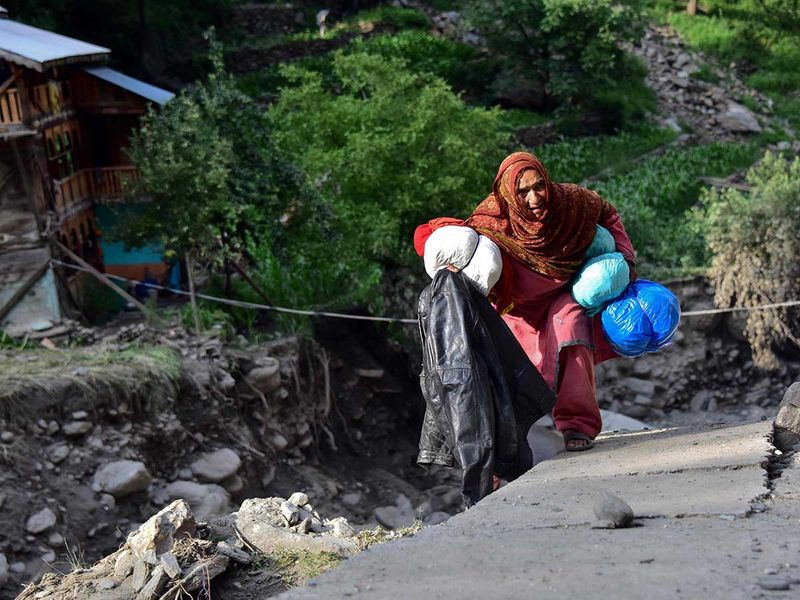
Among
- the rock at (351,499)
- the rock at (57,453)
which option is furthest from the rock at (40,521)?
the rock at (351,499)

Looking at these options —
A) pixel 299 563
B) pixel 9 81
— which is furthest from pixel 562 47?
pixel 299 563

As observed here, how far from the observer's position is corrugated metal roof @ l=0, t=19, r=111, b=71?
44.4ft

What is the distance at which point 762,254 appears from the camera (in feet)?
57.4

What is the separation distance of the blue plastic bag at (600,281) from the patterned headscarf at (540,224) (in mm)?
81

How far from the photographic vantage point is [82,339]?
1425cm

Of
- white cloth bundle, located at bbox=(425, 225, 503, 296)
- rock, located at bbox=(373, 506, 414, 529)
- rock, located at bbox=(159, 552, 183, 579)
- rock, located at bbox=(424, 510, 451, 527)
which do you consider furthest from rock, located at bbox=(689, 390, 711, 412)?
rock, located at bbox=(159, 552, 183, 579)

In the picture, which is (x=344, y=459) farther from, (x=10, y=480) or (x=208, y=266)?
(x=10, y=480)

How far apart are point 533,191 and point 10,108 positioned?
1038 cm

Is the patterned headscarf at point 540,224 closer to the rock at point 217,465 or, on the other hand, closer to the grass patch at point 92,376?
the grass patch at point 92,376

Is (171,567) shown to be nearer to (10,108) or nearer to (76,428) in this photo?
(76,428)

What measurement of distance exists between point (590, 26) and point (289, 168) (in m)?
13.6

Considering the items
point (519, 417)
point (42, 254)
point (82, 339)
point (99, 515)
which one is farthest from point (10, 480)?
point (519, 417)

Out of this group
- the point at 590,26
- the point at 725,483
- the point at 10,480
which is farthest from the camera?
the point at 590,26

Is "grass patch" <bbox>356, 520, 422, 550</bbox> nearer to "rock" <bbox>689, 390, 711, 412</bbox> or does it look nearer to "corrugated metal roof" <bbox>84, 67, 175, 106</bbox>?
"corrugated metal roof" <bbox>84, 67, 175, 106</bbox>
